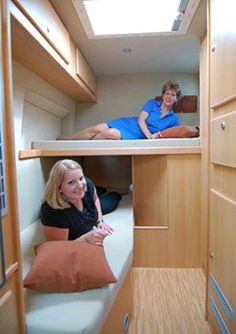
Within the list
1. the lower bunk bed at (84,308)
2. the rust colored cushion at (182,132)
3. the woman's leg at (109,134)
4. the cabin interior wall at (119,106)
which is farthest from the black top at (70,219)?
the cabin interior wall at (119,106)

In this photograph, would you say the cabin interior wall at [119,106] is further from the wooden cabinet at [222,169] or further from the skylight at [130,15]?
the wooden cabinet at [222,169]

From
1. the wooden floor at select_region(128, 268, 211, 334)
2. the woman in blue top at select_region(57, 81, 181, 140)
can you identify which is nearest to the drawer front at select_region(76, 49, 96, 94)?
the woman in blue top at select_region(57, 81, 181, 140)

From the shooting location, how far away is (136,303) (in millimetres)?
1774

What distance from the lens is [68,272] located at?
3.39 ft

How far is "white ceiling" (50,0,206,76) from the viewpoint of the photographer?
1.83 metres

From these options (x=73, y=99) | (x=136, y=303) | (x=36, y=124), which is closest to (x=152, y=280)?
(x=136, y=303)

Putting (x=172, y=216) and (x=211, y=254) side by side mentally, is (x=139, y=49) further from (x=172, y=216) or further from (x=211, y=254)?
(x=211, y=254)

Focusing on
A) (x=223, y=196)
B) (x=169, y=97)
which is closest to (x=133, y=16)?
(x=169, y=97)

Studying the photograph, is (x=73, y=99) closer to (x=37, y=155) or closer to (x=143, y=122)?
(x=143, y=122)

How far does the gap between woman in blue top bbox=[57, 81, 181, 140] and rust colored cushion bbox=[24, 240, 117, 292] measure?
1.55 metres

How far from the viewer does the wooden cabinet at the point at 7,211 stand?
2.49 ft

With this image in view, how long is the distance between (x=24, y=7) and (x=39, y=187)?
4.54 feet

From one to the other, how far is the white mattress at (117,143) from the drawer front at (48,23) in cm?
67

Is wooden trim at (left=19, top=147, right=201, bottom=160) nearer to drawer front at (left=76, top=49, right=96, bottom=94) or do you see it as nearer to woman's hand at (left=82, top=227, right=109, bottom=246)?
drawer front at (left=76, top=49, right=96, bottom=94)
